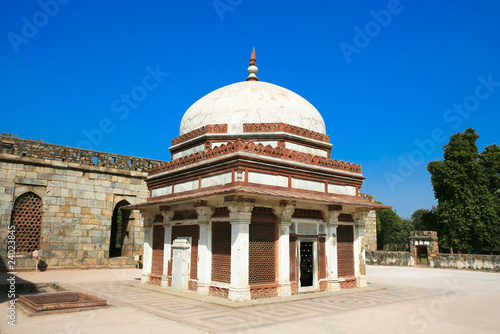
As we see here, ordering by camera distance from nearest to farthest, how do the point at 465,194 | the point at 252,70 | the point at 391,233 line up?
the point at 252,70 < the point at 465,194 < the point at 391,233

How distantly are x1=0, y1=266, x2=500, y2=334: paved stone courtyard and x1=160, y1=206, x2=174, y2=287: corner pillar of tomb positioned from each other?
2.43 feet

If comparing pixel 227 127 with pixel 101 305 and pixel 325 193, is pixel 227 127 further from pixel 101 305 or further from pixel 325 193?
pixel 101 305

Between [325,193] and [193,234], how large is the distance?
503 centimetres

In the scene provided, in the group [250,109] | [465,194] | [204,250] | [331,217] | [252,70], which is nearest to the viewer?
[204,250]

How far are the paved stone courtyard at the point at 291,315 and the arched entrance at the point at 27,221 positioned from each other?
7731mm

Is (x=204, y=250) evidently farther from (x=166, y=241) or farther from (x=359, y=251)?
(x=359, y=251)

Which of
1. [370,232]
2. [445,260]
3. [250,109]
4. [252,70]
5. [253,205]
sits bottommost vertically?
[445,260]

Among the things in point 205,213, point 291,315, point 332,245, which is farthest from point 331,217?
point 291,315

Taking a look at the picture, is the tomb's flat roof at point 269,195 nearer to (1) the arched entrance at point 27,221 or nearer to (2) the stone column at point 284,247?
(2) the stone column at point 284,247

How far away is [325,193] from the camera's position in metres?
14.0

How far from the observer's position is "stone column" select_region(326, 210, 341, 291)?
44.4 feet

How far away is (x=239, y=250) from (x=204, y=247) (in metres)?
1.74

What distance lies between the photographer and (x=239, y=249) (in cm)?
1106

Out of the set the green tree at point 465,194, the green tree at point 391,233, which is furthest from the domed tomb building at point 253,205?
the green tree at point 391,233
